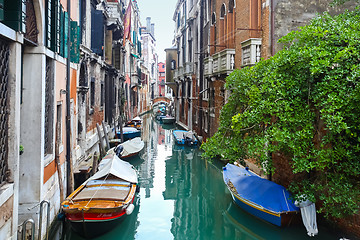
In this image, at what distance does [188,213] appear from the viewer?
8.90 m

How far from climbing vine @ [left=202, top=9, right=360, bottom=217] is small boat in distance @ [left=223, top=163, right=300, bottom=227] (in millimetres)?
629

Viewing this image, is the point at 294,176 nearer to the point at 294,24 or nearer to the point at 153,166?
the point at 294,24

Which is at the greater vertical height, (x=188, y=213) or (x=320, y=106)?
(x=320, y=106)

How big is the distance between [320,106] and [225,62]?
7110 mm

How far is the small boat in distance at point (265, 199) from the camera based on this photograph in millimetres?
6930

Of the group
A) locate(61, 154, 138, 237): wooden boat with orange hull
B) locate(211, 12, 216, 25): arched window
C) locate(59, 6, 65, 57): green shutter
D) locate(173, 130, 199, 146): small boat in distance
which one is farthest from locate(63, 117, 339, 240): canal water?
locate(211, 12, 216, 25): arched window

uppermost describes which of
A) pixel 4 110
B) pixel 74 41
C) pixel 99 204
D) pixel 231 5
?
pixel 231 5

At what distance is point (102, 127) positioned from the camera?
53.2 ft

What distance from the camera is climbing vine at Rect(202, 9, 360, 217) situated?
16.7ft

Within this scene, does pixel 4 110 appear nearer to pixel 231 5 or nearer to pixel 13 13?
pixel 13 13

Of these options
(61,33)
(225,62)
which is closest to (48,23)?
(61,33)

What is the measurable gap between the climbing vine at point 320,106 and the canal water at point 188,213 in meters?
1.55

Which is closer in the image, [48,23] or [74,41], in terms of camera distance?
[48,23]

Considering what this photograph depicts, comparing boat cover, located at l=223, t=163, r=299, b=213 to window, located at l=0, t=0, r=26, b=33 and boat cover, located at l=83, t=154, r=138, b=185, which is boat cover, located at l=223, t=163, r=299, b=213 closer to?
boat cover, located at l=83, t=154, r=138, b=185
